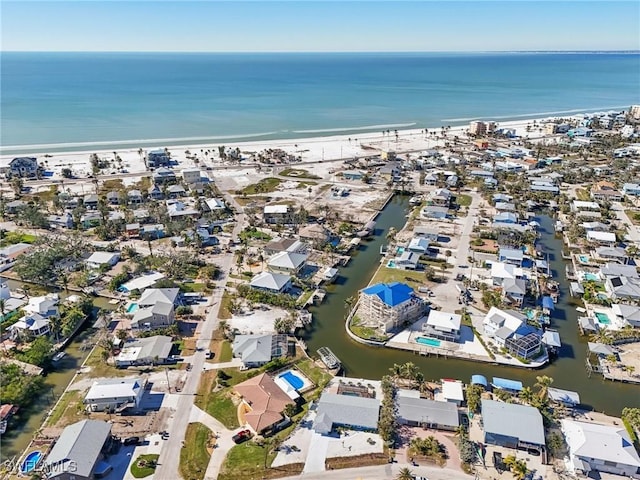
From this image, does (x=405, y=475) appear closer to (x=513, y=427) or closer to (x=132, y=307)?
(x=513, y=427)

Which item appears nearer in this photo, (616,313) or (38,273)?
(616,313)

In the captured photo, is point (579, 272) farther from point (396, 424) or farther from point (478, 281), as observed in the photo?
point (396, 424)

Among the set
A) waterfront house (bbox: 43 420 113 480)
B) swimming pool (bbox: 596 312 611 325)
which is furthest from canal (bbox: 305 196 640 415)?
waterfront house (bbox: 43 420 113 480)

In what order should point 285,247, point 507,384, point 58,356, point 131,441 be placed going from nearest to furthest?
1. point 131,441
2. point 507,384
3. point 58,356
4. point 285,247

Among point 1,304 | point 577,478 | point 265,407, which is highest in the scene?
point 1,304

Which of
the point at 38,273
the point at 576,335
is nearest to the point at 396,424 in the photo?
the point at 576,335

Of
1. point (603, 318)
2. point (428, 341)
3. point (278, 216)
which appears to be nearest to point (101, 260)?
point (278, 216)

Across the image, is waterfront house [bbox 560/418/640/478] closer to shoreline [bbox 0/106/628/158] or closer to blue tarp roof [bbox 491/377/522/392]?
blue tarp roof [bbox 491/377/522/392]

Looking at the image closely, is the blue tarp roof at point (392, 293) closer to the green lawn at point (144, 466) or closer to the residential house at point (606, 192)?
the green lawn at point (144, 466)
